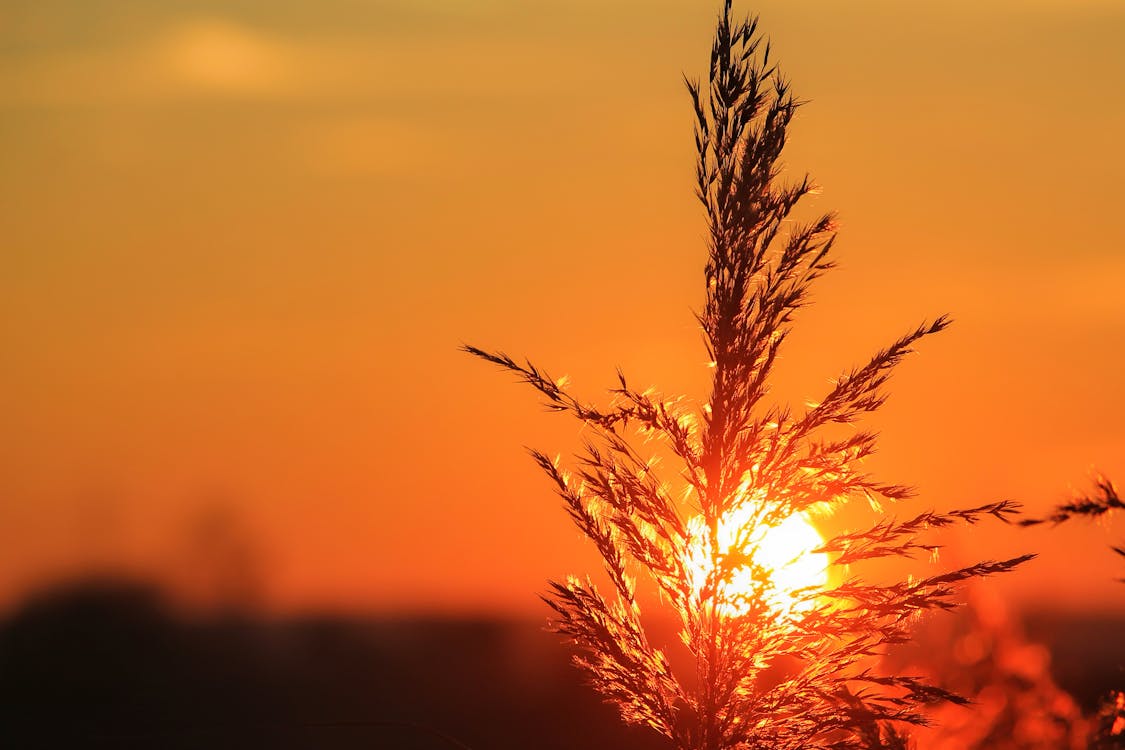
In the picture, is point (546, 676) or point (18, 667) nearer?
point (546, 676)

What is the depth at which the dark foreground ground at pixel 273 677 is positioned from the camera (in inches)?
1538

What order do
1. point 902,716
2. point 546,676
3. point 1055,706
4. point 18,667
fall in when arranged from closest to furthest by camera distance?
1. point 902,716
2. point 1055,706
3. point 546,676
4. point 18,667

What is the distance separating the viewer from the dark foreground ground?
1538 inches

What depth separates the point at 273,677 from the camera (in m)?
50.2

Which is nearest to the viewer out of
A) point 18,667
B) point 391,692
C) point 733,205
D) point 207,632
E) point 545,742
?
point 733,205

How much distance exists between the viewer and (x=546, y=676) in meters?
38.8

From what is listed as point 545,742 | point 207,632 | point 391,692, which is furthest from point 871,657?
point 207,632

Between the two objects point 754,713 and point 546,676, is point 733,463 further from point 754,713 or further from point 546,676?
point 546,676

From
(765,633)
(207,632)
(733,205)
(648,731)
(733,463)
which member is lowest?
(648,731)

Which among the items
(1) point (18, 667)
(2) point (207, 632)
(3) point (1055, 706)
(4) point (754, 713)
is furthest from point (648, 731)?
(2) point (207, 632)

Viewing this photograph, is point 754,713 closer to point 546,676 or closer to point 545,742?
point 545,742

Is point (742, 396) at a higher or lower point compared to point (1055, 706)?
higher

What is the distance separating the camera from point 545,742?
32.9 m

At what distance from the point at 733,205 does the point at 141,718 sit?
39.0 m
